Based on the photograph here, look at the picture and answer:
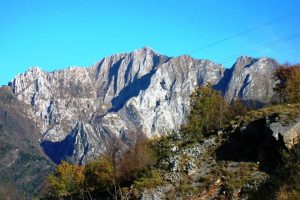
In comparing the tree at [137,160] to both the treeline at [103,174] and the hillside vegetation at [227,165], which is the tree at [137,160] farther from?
the hillside vegetation at [227,165]

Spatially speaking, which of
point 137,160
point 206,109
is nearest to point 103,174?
point 137,160

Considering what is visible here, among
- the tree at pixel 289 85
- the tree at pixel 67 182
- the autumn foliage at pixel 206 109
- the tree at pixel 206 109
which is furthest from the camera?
the tree at pixel 67 182

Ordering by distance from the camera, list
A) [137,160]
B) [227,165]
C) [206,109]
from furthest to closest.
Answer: [206,109] → [137,160] → [227,165]

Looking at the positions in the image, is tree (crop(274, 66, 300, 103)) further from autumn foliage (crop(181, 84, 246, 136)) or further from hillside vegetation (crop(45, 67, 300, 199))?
hillside vegetation (crop(45, 67, 300, 199))

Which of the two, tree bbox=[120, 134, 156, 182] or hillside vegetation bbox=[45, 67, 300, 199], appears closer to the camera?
hillside vegetation bbox=[45, 67, 300, 199]

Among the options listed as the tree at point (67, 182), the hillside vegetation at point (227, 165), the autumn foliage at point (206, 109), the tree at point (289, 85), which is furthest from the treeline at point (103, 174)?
the tree at point (289, 85)

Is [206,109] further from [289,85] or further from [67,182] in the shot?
[67,182]

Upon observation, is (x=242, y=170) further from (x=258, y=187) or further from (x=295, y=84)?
(x=295, y=84)

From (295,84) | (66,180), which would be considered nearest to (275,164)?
(295,84)

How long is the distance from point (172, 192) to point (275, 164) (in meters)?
10.5

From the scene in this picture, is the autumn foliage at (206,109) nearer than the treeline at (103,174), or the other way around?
the treeline at (103,174)

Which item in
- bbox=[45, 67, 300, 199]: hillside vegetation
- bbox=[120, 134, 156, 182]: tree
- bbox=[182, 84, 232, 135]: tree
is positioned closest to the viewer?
bbox=[45, 67, 300, 199]: hillside vegetation

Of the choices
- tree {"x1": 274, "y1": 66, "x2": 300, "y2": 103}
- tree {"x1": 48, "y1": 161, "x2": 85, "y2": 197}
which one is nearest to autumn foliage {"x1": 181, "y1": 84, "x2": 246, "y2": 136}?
tree {"x1": 274, "y1": 66, "x2": 300, "y2": 103}

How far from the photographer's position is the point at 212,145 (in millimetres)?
53969
